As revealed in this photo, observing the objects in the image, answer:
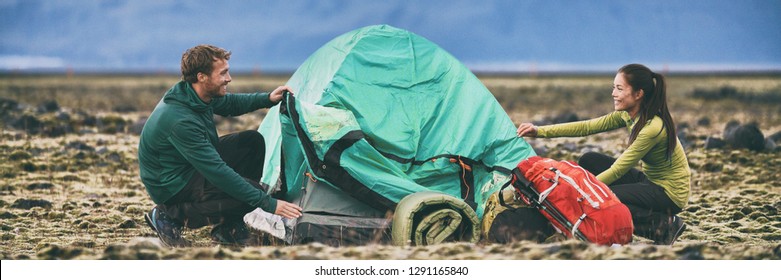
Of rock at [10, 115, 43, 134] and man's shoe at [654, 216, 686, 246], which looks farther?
rock at [10, 115, 43, 134]

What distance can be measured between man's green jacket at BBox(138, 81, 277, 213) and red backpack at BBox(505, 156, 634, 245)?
198 centimetres

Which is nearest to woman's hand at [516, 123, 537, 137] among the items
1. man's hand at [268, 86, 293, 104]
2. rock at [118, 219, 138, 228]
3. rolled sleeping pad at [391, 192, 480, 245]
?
rolled sleeping pad at [391, 192, 480, 245]

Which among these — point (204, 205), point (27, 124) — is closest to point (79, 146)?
point (27, 124)

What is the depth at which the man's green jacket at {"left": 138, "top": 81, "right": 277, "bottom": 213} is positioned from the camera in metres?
6.04

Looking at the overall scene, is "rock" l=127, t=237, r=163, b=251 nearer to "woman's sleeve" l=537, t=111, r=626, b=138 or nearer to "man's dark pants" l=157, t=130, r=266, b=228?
"man's dark pants" l=157, t=130, r=266, b=228

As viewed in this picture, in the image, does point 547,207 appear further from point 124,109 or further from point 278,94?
point 124,109

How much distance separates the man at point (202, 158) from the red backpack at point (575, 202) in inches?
71.7

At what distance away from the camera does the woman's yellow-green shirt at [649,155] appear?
20.2ft

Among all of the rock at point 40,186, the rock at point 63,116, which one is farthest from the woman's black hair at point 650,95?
the rock at point 63,116

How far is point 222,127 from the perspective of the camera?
17.8 meters

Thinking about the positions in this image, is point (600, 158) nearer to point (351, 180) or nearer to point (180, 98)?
point (351, 180)

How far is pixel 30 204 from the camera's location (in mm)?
8938

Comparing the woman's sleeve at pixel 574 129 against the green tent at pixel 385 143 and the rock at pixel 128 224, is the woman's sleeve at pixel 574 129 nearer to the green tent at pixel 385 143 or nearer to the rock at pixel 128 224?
the green tent at pixel 385 143

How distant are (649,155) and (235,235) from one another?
138 inches
